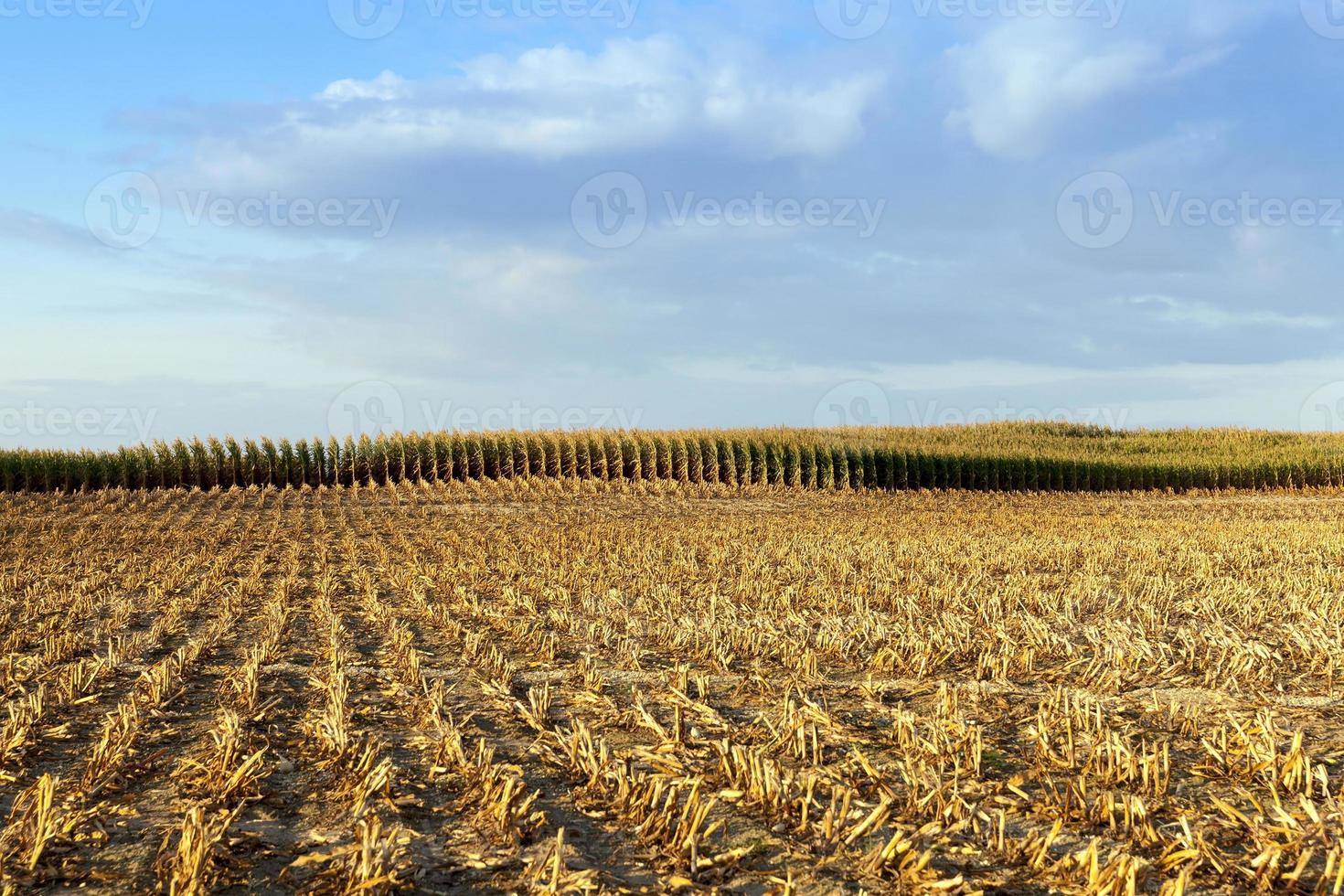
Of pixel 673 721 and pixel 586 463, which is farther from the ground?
pixel 586 463

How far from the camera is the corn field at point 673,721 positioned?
194 inches

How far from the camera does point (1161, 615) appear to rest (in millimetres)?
11867

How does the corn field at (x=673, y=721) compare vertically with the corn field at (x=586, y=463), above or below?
below

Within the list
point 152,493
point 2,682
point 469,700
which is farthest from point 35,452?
point 469,700

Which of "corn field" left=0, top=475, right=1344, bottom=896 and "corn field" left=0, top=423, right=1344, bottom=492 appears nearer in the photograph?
"corn field" left=0, top=475, right=1344, bottom=896

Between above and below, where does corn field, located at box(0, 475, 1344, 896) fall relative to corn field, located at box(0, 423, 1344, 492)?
below

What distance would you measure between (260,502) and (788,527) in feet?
50.6

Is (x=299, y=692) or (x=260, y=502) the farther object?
(x=260, y=502)

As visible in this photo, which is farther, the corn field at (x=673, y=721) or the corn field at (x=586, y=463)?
the corn field at (x=586, y=463)

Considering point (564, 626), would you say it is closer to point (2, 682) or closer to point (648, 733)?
point (648, 733)

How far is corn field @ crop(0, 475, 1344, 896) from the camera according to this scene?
194 inches

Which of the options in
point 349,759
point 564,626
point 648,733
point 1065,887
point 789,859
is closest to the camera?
point 1065,887

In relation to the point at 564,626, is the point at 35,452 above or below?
above

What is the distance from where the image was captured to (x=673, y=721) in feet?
23.7
